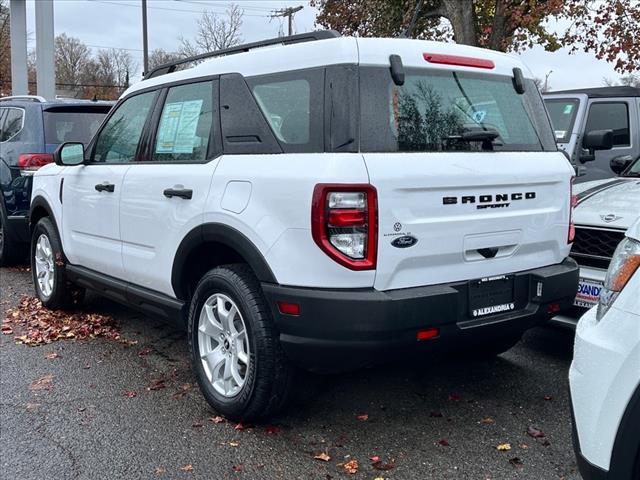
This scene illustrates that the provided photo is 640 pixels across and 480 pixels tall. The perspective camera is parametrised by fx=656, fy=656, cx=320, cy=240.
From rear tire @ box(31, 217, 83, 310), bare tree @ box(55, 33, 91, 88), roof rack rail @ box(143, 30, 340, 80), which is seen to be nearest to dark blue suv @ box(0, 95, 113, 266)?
rear tire @ box(31, 217, 83, 310)

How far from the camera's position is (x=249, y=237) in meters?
3.28

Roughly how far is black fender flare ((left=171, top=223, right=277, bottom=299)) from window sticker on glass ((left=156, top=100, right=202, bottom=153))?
1.94 ft

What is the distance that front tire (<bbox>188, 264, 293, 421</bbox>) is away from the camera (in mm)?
3316

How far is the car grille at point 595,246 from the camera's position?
4.22 m

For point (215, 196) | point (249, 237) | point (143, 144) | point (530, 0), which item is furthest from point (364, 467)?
point (530, 0)

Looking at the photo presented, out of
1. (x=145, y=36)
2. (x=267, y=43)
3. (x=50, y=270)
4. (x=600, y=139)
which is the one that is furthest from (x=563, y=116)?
(x=145, y=36)

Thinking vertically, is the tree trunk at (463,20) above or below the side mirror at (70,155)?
above

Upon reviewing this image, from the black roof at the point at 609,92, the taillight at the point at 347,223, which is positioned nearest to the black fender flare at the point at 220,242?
the taillight at the point at 347,223

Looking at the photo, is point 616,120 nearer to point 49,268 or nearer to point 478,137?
point 478,137

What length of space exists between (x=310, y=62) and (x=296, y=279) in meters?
1.09

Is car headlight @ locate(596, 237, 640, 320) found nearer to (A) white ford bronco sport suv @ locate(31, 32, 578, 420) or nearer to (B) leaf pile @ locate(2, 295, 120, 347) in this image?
(A) white ford bronco sport suv @ locate(31, 32, 578, 420)

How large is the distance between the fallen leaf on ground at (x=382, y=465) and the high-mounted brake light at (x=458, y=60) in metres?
2.03

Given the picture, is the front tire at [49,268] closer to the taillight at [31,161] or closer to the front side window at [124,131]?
the front side window at [124,131]

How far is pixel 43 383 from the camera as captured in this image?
423cm
